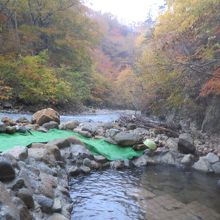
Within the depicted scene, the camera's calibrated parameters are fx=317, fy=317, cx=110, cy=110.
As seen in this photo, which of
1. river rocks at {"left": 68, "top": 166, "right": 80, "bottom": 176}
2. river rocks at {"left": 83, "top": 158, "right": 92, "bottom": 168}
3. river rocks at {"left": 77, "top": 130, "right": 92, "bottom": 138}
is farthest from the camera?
river rocks at {"left": 77, "top": 130, "right": 92, "bottom": 138}

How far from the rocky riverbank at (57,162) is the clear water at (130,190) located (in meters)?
0.28

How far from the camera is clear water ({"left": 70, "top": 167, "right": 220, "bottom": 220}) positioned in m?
5.04

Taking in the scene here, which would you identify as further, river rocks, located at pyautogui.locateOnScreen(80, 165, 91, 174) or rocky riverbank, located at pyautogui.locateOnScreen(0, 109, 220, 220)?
river rocks, located at pyautogui.locateOnScreen(80, 165, 91, 174)

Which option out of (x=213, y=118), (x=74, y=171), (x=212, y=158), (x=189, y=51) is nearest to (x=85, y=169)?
(x=74, y=171)

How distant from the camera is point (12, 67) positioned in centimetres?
1496

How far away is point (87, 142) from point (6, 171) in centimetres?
424

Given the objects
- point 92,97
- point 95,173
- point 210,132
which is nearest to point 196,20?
point 210,132

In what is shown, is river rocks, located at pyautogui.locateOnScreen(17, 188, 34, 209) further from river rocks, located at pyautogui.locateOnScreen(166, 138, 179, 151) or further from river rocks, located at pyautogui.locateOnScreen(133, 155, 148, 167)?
river rocks, located at pyautogui.locateOnScreen(166, 138, 179, 151)

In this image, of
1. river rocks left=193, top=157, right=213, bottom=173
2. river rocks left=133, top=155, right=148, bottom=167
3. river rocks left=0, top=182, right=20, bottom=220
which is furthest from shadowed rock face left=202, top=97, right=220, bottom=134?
river rocks left=0, top=182, right=20, bottom=220

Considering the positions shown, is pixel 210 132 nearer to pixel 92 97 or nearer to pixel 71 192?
pixel 71 192

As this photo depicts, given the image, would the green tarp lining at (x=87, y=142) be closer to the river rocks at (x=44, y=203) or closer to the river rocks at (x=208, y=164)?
the river rocks at (x=208, y=164)

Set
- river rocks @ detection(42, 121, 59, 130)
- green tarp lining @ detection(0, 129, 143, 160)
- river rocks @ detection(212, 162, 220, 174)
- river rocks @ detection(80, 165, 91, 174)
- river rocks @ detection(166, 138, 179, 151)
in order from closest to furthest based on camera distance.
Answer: green tarp lining @ detection(0, 129, 143, 160)
river rocks @ detection(80, 165, 91, 174)
river rocks @ detection(212, 162, 220, 174)
river rocks @ detection(42, 121, 59, 130)
river rocks @ detection(166, 138, 179, 151)

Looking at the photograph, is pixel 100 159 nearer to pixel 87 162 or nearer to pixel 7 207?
pixel 87 162

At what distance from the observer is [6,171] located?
13.3ft
